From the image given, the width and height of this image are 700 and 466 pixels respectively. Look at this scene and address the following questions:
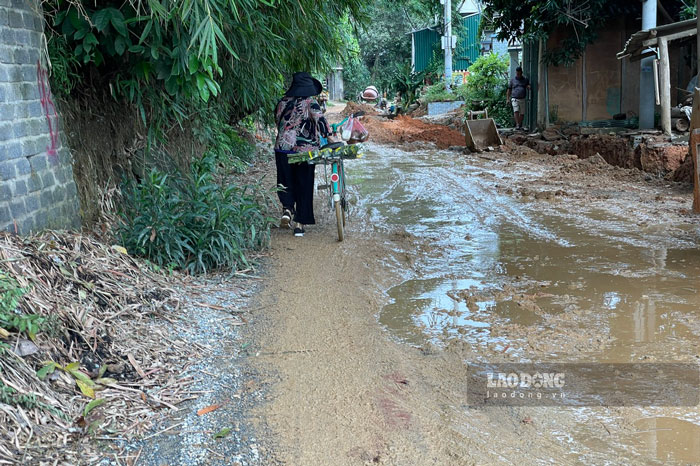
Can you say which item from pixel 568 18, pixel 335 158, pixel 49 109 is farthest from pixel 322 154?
pixel 568 18

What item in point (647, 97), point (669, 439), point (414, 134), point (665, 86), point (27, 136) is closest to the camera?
point (669, 439)

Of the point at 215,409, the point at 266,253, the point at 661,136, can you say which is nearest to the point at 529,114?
the point at 661,136

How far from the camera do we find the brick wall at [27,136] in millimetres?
4586

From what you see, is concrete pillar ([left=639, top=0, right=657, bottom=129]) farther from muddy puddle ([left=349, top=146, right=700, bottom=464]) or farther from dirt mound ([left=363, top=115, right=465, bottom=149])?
dirt mound ([left=363, top=115, right=465, bottom=149])

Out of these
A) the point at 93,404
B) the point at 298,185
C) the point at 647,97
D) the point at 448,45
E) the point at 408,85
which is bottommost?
the point at 93,404

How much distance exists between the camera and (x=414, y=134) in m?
20.5

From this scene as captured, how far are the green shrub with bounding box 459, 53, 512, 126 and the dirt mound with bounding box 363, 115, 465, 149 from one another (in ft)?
5.58

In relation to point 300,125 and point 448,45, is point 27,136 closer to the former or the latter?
point 300,125

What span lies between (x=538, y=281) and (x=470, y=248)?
4.36 ft

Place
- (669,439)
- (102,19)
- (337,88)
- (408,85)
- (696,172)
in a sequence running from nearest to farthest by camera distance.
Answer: (669,439)
(102,19)
(696,172)
(408,85)
(337,88)

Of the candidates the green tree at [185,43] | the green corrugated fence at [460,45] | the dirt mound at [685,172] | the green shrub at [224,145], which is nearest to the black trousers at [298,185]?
the green shrub at [224,145]

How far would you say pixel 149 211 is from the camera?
580cm

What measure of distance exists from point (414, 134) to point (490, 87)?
4959mm

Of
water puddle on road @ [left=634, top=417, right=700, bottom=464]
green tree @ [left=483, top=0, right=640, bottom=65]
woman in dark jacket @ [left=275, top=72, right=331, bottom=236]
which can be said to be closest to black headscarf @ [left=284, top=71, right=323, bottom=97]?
woman in dark jacket @ [left=275, top=72, right=331, bottom=236]
